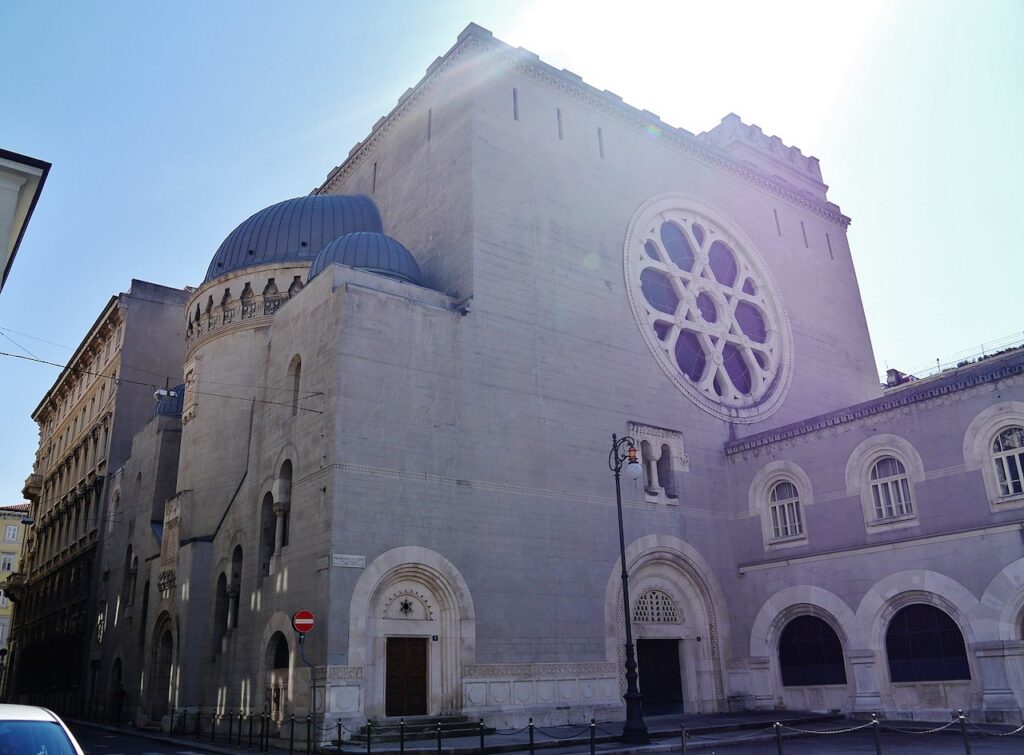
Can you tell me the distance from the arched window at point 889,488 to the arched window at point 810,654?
156 inches

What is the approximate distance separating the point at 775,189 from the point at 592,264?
14.0 m

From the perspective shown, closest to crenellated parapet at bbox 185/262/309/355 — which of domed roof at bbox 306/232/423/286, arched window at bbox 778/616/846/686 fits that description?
domed roof at bbox 306/232/423/286

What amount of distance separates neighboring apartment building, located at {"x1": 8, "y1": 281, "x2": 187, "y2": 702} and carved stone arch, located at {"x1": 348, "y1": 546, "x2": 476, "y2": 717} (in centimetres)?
2242

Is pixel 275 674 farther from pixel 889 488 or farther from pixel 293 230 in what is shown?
pixel 889 488

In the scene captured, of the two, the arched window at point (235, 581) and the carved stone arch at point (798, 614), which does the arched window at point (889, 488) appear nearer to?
the carved stone arch at point (798, 614)

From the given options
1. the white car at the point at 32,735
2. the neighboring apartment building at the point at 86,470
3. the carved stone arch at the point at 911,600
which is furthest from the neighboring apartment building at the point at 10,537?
the white car at the point at 32,735

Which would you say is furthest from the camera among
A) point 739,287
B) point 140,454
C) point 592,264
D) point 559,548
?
point 140,454

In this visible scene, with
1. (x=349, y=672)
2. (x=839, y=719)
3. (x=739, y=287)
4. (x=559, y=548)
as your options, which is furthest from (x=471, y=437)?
(x=739, y=287)

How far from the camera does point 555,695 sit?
22.8 metres

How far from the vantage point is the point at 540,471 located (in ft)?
80.7

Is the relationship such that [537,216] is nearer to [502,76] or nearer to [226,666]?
[502,76]

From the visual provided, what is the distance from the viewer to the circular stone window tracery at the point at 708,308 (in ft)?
100

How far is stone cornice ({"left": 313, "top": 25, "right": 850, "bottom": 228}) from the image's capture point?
29484 millimetres

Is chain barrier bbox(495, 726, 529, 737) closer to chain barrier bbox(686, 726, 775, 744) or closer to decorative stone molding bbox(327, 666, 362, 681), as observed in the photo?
decorative stone molding bbox(327, 666, 362, 681)
